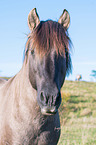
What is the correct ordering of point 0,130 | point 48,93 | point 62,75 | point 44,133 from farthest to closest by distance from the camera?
point 0,130 < point 44,133 < point 62,75 < point 48,93

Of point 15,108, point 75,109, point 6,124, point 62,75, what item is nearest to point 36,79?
point 62,75

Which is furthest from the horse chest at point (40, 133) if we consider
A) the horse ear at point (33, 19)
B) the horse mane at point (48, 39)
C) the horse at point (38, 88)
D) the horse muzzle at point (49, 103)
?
the horse ear at point (33, 19)

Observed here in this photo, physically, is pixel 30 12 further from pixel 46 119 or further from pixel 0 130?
pixel 0 130

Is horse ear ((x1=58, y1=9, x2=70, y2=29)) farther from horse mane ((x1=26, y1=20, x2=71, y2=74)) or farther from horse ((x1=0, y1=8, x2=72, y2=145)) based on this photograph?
horse mane ((x1=26, y1=20, x2=71, y2=74))

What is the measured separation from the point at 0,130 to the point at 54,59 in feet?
5.23

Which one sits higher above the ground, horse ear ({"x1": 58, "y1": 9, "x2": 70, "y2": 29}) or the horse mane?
horse ear ({"x1": 58, "y1": 9, "x2": 70, "y2": 29})

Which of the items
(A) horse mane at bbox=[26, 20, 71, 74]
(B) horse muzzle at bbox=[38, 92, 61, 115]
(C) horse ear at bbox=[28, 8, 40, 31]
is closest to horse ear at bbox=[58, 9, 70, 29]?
(A) horse mane at bbox=[26, 20, 71, 74]

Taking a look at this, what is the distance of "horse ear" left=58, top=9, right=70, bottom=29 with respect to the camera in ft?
10.9

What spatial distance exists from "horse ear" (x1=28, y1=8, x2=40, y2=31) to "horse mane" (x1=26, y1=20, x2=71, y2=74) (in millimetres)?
→ 93

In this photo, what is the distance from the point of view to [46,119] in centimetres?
320

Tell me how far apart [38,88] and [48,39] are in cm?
68

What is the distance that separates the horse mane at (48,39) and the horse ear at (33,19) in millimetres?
93

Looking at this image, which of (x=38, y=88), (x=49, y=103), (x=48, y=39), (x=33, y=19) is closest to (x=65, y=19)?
(x=33, y=19)

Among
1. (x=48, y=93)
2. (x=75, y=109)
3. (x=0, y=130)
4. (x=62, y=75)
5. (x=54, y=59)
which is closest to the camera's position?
(x=48, y=93)
